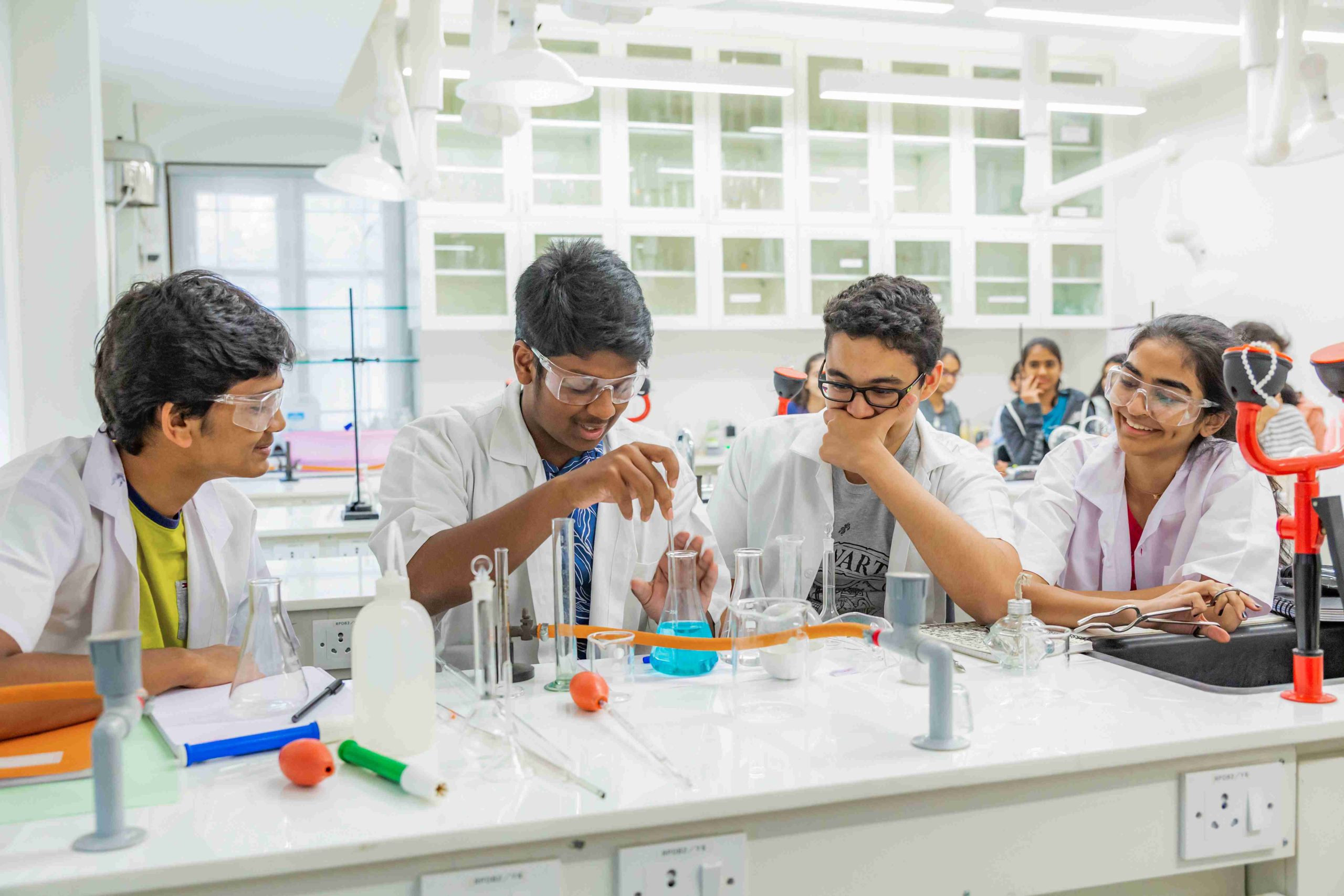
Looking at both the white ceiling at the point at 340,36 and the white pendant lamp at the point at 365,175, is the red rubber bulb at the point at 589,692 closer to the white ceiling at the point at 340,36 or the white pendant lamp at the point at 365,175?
the white ceiling at the point at 340,36

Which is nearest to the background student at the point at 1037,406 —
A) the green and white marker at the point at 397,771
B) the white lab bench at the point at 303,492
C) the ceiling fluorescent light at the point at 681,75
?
the ceiling fluorescent light at the point at 681,75

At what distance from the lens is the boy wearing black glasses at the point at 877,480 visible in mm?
1747

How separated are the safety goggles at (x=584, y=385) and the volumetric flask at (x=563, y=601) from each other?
1.08ft

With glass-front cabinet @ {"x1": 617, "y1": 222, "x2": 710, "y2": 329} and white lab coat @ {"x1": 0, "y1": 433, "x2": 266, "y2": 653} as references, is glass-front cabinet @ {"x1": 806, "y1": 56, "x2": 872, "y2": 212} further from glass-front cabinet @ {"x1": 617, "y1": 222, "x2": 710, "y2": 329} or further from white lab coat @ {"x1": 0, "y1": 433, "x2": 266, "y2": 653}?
white lab coat @ {"x1": 0, "y1": 433, "x2": 266, "y2": 653}

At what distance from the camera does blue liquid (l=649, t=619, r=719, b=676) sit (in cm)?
143

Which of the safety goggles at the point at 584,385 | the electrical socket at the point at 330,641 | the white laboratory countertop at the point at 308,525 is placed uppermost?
the safety goggles at the point at 584,385

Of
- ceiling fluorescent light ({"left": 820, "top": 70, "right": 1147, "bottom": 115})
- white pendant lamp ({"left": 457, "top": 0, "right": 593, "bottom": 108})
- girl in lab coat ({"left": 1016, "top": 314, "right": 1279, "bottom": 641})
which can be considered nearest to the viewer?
girl in lab coat ({"left": 1016, "top": 314, "right": 1279, "bottom": 641})

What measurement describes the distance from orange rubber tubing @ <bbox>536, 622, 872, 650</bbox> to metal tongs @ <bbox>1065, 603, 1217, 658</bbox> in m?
0.37

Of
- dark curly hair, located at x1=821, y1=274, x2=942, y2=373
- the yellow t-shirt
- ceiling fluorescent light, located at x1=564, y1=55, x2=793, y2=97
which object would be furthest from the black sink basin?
ceiling fluorescent light, located at x1=564, y1=55, x2=793, y2=97

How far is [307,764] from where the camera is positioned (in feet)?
3.32

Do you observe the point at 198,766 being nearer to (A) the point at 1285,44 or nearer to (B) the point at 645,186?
(A) the point at 1285,44

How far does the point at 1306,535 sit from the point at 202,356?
1.53 meters

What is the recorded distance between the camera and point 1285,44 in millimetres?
3350

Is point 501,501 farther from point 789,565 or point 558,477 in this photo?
point 789,565
